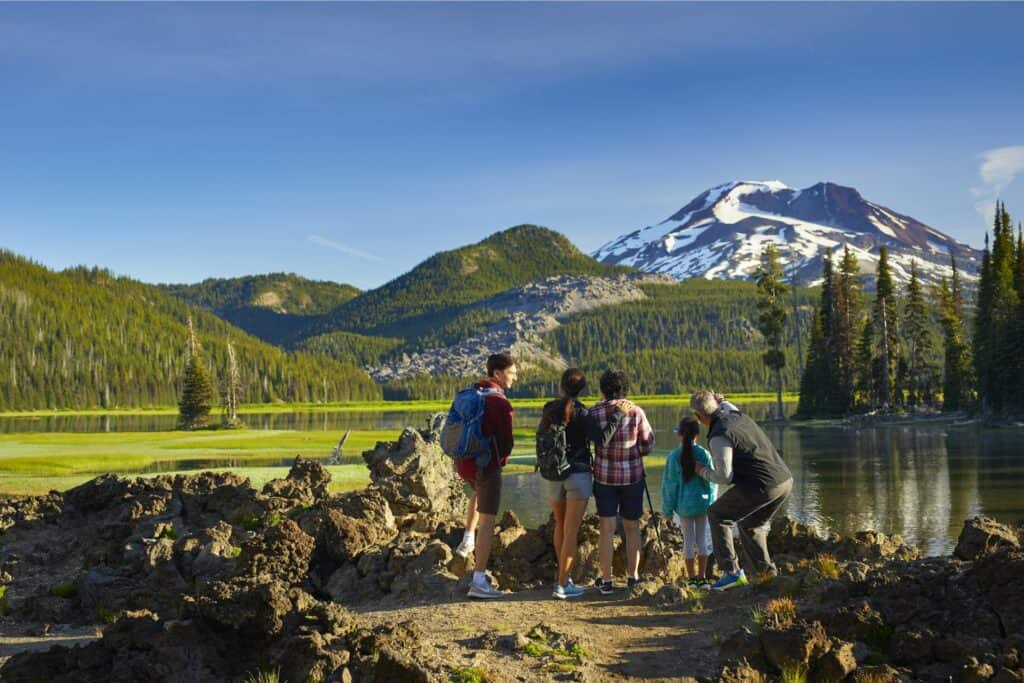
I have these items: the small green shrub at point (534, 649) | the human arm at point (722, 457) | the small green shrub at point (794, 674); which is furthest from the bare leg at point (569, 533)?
the small green shrub at point (794, 674)

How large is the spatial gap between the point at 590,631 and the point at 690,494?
9.98ft

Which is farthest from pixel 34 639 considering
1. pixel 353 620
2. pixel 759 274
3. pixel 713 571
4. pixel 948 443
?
pixel 759 274

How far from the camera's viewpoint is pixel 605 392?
1227 centimetres

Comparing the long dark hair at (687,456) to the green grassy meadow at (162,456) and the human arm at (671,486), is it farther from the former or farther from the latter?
the green grassy meadow at (162,456)

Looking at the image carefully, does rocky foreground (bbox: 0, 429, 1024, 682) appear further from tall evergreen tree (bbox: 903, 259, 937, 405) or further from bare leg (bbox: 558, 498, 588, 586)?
tall evergreen tree (bbox: 903, 259, 937, 405)

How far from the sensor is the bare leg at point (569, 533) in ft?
40.1

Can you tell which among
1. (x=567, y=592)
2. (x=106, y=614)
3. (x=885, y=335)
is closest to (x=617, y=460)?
(x=567, y=592)

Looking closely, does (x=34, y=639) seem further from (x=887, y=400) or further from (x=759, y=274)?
(x=759, y=274)

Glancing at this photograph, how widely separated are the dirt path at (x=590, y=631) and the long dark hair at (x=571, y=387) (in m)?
2.49

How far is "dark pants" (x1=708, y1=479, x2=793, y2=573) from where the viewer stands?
38.8 ft

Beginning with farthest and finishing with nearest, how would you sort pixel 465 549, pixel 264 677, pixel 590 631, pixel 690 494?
1. pixel 465 549
2. pixel 690 494
3. pixel 590 631
4. pixel 264 677

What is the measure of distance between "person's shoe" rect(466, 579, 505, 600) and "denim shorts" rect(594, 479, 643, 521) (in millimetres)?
1799

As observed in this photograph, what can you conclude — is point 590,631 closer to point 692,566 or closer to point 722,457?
point 722,457

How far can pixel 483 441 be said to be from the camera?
11.9m
